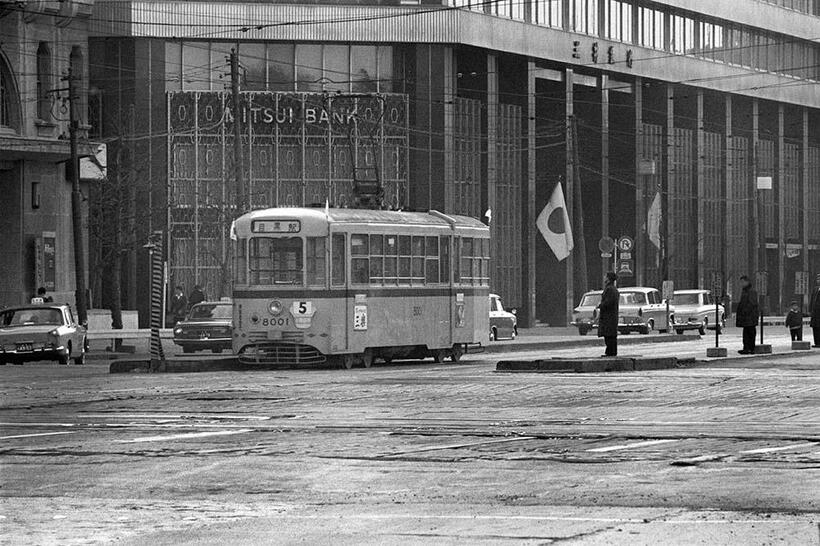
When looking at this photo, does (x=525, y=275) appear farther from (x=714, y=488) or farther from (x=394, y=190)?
(x=714, y=488)

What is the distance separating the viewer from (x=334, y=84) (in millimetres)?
72062

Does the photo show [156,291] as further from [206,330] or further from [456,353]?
[206,330]

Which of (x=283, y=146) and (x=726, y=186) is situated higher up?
(x=283, y=146)

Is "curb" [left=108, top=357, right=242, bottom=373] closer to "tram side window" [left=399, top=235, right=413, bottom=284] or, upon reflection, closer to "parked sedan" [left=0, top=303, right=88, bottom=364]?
"tram side window" [left=399, top=235, right=413, bottom=284]

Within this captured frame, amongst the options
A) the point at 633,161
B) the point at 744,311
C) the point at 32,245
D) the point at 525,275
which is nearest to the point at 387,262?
the point at 744,311

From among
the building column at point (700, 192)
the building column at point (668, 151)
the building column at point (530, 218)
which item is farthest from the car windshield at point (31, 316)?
the building column at point (700, 192)

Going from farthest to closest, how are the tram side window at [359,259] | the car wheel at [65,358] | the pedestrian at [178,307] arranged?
the pedestrian at [178,307]
the car wheel at [65,358]
the tram side window at [359,259]

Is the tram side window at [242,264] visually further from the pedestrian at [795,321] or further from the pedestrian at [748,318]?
the pedestrian at [795,321]

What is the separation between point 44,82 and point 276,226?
2354 cm

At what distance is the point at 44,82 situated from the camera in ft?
Answer: 190

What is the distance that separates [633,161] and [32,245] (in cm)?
3649

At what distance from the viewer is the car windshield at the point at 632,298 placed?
64.8 metres

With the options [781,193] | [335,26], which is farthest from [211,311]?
[781,193]

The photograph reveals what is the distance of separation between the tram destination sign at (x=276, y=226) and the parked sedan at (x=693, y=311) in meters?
32.6
